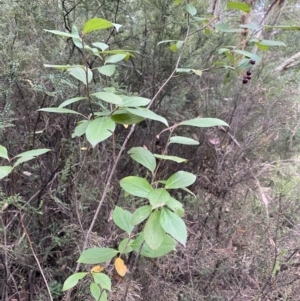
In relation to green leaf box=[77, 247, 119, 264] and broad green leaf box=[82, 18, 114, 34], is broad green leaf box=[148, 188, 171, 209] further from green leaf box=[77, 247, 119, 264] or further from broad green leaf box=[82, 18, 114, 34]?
broad green leaf box=[82, 18, 114, 34]

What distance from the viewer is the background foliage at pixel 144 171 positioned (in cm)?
125

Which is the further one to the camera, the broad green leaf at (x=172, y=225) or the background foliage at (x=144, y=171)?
the background foliage at (x=144, y=171)

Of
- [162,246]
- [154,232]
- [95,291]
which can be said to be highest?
[154,232]

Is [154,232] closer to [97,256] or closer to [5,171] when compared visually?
[97,256]

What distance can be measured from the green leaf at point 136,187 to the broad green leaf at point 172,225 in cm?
7

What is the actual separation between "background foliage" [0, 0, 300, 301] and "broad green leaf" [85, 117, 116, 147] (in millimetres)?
259

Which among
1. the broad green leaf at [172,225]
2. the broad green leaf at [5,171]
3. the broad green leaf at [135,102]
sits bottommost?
the broad green leaf at [172,225]

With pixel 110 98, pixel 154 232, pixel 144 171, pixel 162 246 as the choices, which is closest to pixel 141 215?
pixel 154 232

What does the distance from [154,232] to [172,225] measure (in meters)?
0.04

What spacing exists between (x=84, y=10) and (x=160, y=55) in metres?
0.50

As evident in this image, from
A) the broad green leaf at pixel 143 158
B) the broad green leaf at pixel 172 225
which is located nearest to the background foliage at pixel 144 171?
the broad green leaf at pixel 143 158

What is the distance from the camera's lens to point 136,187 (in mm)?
722

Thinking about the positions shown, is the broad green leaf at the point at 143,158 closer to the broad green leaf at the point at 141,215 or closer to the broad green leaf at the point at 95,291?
the broad green leaf at the point at 141,215

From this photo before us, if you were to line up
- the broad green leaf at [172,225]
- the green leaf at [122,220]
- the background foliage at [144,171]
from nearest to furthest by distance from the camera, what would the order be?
the broad green leaf at [172,225] → the green leaf at [122,220] → the background foliage at [144,171]
